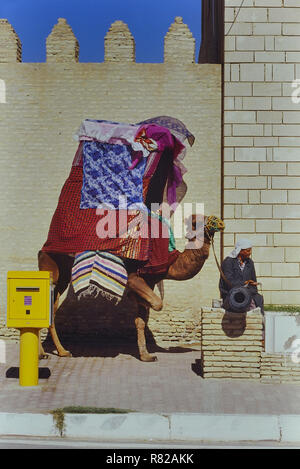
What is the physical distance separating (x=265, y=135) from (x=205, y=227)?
2.73 m

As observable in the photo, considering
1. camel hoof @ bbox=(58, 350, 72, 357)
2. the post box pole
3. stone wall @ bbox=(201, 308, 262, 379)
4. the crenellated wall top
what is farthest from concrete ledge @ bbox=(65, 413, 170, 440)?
the crenellated wall top

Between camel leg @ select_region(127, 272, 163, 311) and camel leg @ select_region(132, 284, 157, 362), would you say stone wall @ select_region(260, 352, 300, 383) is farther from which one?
camel leg @ select_region(132, 284, 157, 362)

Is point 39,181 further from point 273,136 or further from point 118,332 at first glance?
point 273,136

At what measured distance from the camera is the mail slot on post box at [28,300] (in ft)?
32.0

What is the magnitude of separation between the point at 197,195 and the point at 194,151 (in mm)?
829

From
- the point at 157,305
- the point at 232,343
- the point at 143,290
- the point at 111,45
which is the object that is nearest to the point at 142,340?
the point at 157,305

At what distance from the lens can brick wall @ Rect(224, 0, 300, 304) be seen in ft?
42.3

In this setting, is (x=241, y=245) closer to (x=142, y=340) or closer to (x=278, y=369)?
(x=278, y=369)

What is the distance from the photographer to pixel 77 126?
13.4m

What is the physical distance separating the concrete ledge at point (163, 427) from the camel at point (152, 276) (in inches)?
145

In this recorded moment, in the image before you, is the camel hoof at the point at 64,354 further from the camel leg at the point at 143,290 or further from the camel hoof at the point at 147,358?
the camel leg at the point at 143,290

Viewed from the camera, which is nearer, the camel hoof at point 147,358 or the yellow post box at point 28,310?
the yellow post box at point 28,310

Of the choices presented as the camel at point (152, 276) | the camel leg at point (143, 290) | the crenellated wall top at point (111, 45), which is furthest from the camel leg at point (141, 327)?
the crenellated wall top at point (111, 45)
